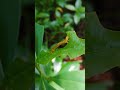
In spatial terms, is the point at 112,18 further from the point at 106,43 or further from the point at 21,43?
the point at 21,43

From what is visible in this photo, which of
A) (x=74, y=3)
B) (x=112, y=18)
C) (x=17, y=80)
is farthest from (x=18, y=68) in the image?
(x=74, y=3)

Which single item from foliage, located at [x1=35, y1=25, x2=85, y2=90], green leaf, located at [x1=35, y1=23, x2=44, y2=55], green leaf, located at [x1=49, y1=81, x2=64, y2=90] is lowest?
green leaf, located at [x1=49, y1=81, x2=64, y2=90]

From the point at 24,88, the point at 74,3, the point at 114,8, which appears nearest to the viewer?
the point at 114,8

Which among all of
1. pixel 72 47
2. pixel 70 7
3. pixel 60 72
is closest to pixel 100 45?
pixel 72 47

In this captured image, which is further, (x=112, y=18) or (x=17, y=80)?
(x=17, y=80)

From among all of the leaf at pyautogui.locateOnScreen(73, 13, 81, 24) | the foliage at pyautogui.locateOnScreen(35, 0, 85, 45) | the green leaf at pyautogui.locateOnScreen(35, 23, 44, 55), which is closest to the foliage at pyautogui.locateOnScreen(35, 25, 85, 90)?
the green leaf at pyautogui.locateOnScreen(35, 23, 44, 55)

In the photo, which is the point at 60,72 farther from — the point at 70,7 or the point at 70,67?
the point at 70,7

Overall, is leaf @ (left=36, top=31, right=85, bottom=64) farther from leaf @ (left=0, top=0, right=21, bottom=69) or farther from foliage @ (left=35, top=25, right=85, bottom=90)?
leaf @ (left=0, top=0, right=21, bottom=69)
